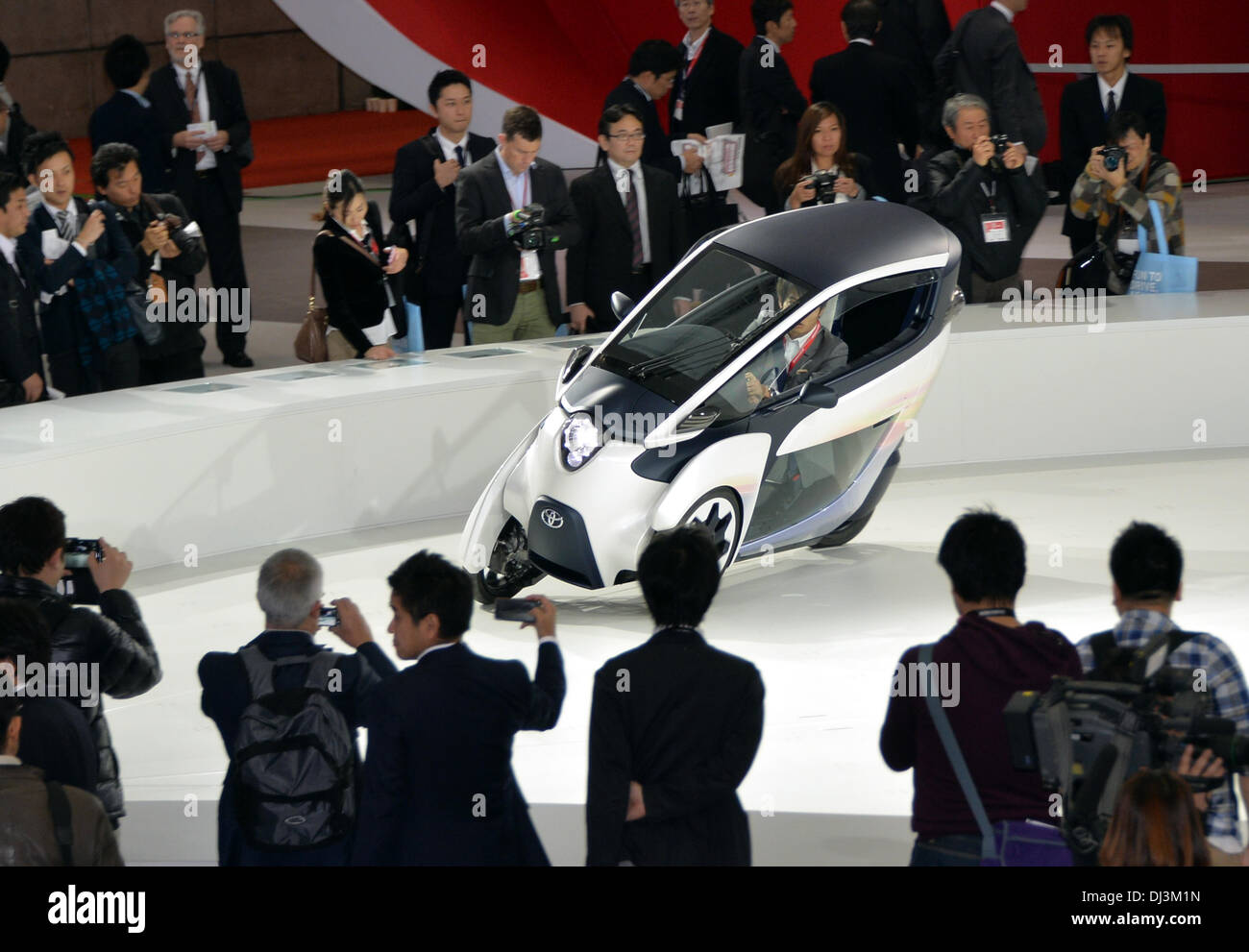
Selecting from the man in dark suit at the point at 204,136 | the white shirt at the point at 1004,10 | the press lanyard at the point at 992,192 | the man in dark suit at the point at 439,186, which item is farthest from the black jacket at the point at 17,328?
the white shirt at the point at 1004,10

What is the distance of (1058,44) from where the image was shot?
15172 mm

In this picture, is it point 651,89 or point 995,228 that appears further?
point 651,89

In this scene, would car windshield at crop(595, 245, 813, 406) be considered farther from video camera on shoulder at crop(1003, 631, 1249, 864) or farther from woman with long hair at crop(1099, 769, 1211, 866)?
woman with long hair at crop(1099, 769, 1211, 866)

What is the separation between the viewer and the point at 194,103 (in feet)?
32.2

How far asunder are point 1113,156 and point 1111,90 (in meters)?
1.43

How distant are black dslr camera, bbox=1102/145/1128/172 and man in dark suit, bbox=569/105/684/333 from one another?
2147 mm

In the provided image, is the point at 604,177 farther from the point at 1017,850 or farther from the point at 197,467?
the point at 1017,850

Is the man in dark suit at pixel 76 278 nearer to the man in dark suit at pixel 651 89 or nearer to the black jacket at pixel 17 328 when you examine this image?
the black jacket at pixel 17 328

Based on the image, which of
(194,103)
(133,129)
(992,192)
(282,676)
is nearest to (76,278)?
(133,129)

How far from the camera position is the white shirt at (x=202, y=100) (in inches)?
383

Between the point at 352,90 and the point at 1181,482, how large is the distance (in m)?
14.2

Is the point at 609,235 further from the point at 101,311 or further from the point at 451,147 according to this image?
the point at 101,311

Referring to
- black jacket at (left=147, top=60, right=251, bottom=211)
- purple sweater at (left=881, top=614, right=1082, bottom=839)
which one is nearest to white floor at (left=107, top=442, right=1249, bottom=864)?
purple sweater at (left=881, top=614, right=1082, bottom=839)

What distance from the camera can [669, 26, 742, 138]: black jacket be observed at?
33.7ft
